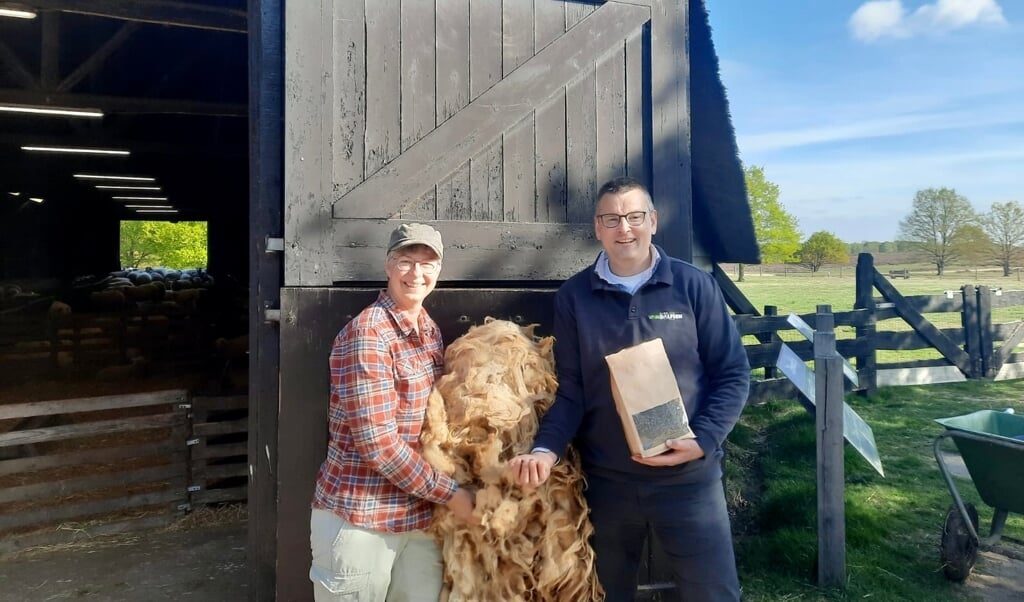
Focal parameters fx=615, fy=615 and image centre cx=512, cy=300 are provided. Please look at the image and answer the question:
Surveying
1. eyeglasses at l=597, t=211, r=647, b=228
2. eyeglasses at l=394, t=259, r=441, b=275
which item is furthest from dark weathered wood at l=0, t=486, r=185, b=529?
eyeglasses at l=597, t=211, r=647, b=228

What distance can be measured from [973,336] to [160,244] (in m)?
53.0

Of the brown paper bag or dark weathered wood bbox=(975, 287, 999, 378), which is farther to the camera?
dark weathered wood bbox=(975, 287, 999, 378)

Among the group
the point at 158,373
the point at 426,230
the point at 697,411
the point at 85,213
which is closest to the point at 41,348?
the point at 158,373

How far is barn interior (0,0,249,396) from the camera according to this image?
21.3 ft

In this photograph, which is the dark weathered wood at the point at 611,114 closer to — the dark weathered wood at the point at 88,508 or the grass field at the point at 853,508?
the grass field at the point at 853,508

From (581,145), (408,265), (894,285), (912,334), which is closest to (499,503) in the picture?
(408,265)

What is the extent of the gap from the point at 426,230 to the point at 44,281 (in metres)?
16.7

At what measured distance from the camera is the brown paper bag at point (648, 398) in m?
2.22

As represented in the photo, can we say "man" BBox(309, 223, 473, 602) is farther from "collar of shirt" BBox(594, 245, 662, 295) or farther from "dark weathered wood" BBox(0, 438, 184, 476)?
"dark weathered wood" BBox(0, 438, 184, 476)

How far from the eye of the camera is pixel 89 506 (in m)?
4.86

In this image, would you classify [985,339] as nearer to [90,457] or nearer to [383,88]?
[383,88]

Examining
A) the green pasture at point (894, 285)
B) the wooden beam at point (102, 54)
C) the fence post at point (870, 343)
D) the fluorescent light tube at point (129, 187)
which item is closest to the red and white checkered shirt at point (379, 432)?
the green pasture at point (894, 285)

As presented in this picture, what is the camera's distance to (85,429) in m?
4.89

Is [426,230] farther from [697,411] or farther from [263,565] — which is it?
[263,565]
